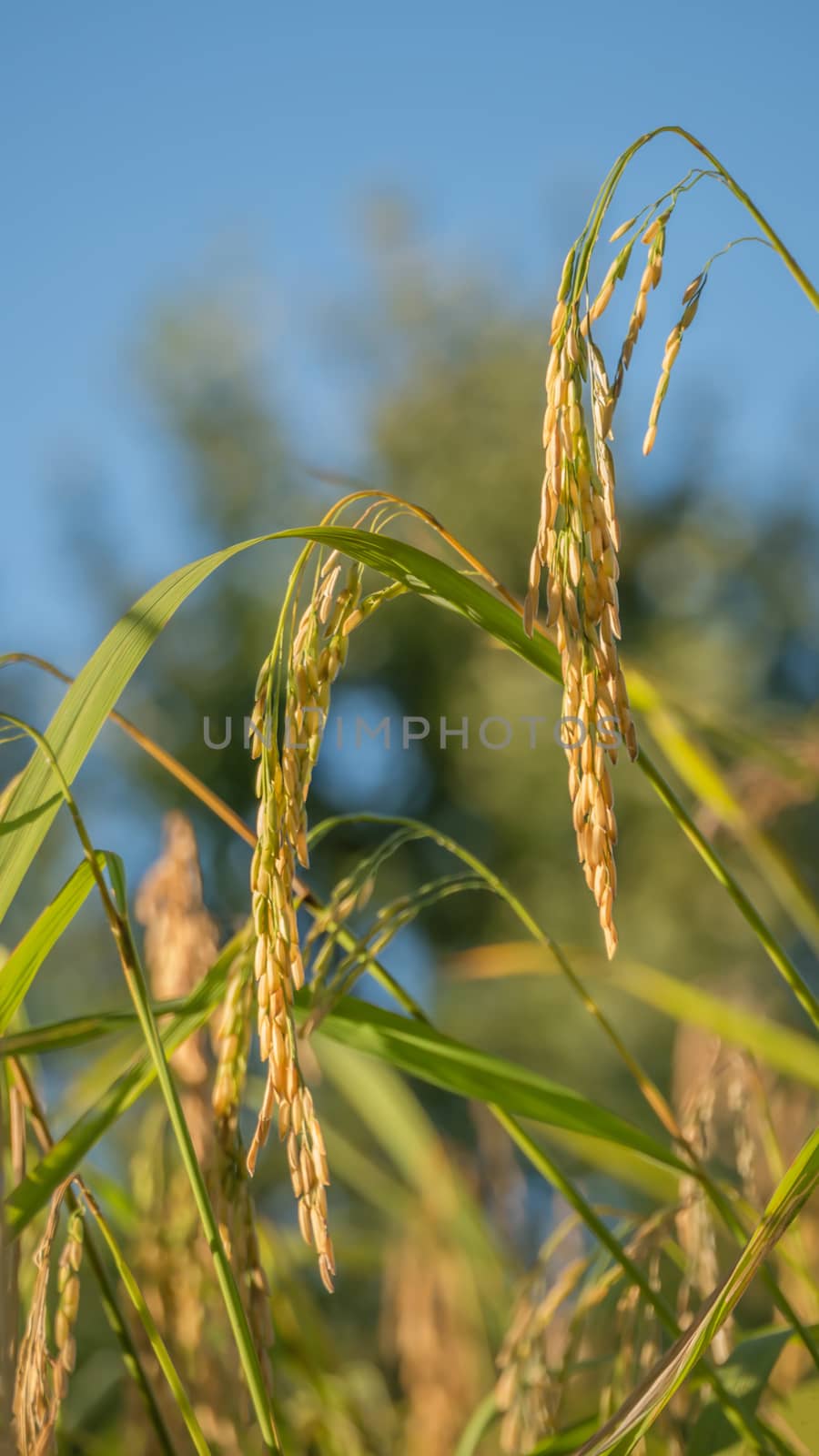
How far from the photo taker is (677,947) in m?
3.25

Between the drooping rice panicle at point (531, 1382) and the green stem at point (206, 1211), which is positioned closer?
the green stem at point (206, 1211)

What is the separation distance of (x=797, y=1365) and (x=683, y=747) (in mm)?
347

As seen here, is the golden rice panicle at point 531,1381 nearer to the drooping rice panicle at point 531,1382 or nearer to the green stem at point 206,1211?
the drooping rice panicle at point 531,1382

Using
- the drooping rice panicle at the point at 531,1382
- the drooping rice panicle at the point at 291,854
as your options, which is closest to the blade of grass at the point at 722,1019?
the drooping rice panicle at the point at 531,1382

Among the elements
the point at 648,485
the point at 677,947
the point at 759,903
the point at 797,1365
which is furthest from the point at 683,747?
the point at 648,485

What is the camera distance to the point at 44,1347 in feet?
0.88

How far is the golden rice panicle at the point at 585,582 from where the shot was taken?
21 centimetres

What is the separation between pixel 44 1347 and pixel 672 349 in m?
0.27

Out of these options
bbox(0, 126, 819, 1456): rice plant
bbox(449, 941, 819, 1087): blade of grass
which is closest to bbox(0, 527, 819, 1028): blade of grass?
bbox(0, 126, 819, 1456): rice plant

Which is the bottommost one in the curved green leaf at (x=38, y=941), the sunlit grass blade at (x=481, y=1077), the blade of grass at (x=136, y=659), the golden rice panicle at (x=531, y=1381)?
the golden rice panicle at (x=531, y=1381)

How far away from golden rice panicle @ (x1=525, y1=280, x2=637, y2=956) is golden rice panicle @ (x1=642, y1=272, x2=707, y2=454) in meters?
0.01

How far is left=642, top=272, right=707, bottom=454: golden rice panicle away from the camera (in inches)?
9.3

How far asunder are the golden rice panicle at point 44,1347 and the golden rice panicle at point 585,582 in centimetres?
15

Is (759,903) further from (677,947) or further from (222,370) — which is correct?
(222,370)
